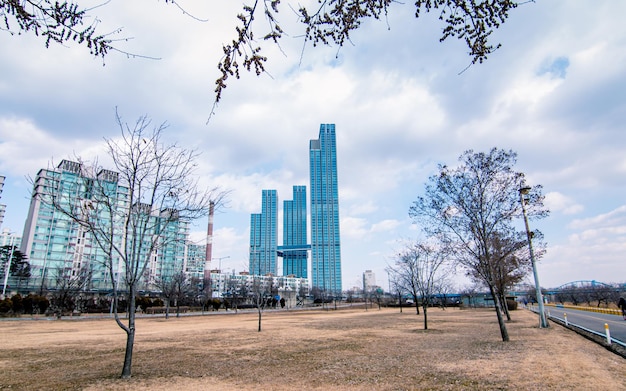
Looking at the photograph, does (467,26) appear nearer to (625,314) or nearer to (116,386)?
(116,386)

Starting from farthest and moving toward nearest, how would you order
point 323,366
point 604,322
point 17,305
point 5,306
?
point 17,305
point 5,306
point 604,322
point 323,366

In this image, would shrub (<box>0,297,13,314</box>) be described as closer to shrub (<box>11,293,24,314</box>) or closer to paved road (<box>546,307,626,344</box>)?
shrub (<box>11,293,24,314</box>)

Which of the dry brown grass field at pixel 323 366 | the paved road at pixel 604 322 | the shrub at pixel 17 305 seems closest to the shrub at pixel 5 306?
the shrub at pixel 17 305

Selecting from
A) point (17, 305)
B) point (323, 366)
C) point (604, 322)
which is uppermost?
point (17, 305)

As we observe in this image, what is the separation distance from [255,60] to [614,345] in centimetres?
1657

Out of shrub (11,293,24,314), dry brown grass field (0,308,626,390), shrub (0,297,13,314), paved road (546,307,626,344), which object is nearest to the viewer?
dry brown grass field (0,308,626,390)

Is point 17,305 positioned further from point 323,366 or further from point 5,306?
point 323,366

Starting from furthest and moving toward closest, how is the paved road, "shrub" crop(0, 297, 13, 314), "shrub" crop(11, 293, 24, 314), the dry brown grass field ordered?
"shrub" crop(11, 293, 24, 314)
"shrub" crop(0, 297, 13, 314)
the paved road
the dry brown grass field

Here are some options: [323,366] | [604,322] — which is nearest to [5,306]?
[323,366]

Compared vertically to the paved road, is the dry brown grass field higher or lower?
higher

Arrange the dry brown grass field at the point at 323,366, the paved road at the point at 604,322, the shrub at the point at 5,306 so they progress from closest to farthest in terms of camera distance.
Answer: the dry brown grass field at the point at 323,366
the paved road at the point at 604,322
the shrub at the point at 5,306

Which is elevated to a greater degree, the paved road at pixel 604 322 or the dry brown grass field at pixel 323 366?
the dry brown grass field at pixel 323 366

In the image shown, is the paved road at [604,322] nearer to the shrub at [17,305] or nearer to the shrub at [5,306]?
the shrub at [5,306]

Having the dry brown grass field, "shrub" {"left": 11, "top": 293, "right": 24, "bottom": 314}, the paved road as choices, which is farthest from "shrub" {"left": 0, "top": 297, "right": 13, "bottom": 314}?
the paved road
